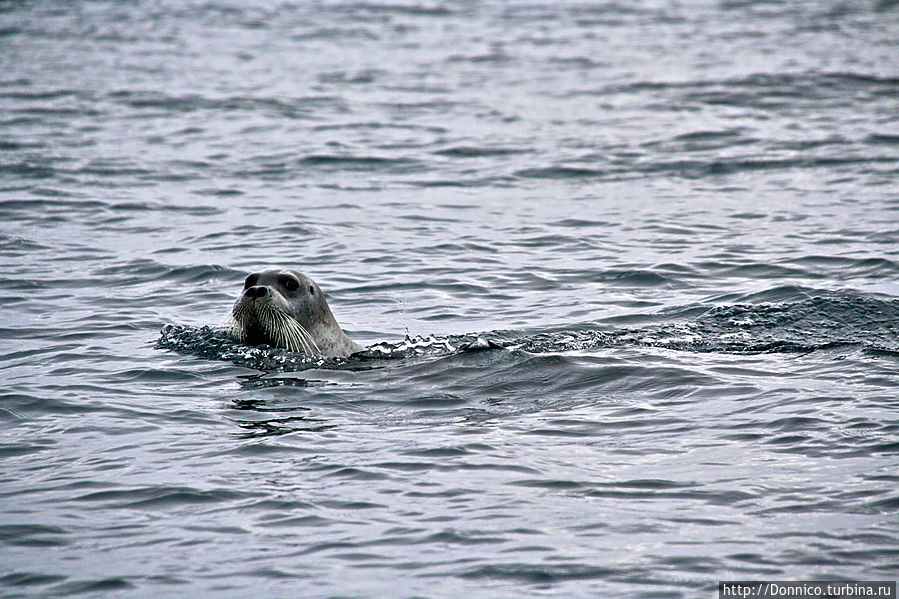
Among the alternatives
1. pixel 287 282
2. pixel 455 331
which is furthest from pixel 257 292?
pixel 455 331

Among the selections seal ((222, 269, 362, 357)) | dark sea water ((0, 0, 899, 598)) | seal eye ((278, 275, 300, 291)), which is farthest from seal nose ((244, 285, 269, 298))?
dark sea water ((0, 0, 899, 598))

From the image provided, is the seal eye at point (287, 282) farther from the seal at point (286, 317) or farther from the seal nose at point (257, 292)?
the seal nose at point (257, 292)

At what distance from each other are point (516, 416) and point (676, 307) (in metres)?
4.26

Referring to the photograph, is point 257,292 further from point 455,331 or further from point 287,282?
point 455,331

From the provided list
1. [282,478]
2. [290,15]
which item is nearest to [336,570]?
[282,478]

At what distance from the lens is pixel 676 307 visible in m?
13.7

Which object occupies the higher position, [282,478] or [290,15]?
[290,15]

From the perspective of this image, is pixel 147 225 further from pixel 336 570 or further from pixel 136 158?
pixel 336 570

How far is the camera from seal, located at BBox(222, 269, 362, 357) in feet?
38.4

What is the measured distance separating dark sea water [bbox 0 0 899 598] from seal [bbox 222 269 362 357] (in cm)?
17

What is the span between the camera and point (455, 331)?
13031 mm

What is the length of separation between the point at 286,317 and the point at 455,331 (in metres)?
1.99

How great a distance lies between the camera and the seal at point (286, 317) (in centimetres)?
1170

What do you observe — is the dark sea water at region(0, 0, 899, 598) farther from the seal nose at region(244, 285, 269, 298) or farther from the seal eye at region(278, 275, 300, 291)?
the seal eye at region(278, 275, 300, 291)
